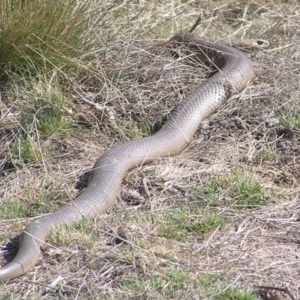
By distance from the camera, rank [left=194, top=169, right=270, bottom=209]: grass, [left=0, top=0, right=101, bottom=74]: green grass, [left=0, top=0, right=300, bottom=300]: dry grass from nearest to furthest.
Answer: [left=0, top=0, right=300, bottom=300]: dry grass < [left=194, top=169, right=270, bottom=209]: grass < [left=0, top=0, right=101, bottom=74]: green grass

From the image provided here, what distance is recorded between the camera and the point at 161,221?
4406mm

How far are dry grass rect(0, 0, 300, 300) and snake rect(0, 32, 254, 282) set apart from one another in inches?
3.1

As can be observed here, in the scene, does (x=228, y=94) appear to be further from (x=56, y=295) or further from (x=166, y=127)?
(x=56, y=295)

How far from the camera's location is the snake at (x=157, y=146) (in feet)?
13.5

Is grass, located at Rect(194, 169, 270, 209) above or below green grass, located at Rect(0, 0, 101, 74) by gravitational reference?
below

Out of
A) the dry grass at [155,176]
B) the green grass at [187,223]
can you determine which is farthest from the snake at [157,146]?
the green grass at [187,223]

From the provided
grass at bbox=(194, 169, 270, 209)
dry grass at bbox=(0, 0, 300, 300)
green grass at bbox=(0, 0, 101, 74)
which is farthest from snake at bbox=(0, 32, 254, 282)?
green grass at bbox=(0, 0, 101, 74)

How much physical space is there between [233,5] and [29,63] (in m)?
3.29

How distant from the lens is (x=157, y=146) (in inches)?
211

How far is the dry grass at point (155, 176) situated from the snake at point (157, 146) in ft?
0.26

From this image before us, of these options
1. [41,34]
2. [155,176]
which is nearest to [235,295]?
[155,176]

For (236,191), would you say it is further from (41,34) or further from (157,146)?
(41,34)

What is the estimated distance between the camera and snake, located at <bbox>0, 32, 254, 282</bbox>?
162 inches

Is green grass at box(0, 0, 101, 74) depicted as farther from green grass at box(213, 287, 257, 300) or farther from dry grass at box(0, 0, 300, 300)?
green grass at box(213, 287, 257, 300)
